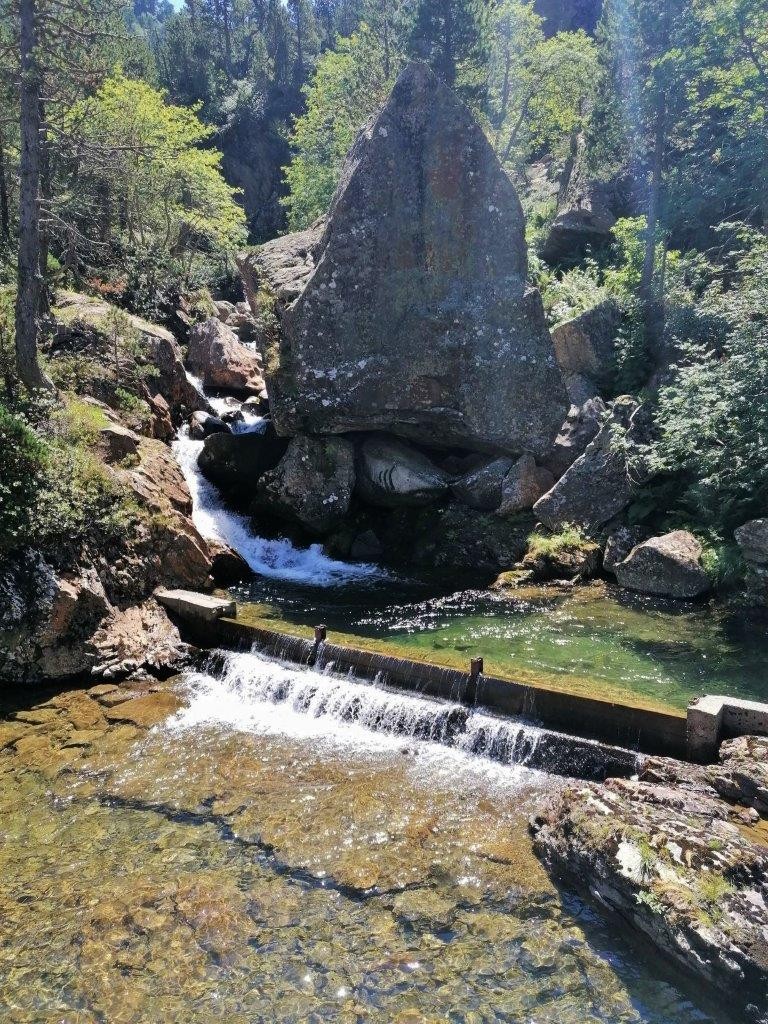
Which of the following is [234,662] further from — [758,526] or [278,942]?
[758,526]

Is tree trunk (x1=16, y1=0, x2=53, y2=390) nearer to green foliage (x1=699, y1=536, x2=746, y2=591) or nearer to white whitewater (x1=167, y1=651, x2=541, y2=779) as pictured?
white whitewater (x1=167, y1=651, x2=541, y2=779)

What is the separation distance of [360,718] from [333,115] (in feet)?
115

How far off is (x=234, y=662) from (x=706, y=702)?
7.32 m

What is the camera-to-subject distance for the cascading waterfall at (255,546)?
17203 mm

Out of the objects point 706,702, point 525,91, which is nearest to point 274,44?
point 525,91

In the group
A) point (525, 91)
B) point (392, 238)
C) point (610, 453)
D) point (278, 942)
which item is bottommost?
point (278, 942)

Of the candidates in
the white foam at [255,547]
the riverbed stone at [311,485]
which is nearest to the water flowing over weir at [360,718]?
the white foam at [255,547]

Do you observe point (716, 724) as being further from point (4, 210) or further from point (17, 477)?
point (4, 210)

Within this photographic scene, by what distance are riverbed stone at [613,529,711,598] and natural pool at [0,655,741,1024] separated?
7440 millimetres

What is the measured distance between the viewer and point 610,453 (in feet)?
54.2

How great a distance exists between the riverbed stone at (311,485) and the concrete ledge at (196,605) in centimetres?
574

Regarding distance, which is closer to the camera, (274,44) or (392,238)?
(392,238)

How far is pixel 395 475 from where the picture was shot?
60.4 ft

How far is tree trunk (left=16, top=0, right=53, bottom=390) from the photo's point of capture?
12.5 metres
